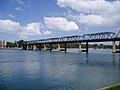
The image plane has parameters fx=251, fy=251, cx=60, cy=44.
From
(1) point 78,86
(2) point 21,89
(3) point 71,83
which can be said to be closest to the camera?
(2) point 21,89

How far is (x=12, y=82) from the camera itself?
4184 centimetres

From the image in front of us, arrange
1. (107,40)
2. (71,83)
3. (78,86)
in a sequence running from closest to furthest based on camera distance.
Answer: (78,86)
(71,83)
(107,40)

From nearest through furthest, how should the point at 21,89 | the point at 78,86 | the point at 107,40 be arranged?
the point at 21,89, the point at 78,86, the point at 107,40

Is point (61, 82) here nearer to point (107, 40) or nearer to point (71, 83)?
point (71, 83)

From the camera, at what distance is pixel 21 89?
120 ft

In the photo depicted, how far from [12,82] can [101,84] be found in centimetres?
1471

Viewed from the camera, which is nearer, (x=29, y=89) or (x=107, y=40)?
(x=29, y=89)

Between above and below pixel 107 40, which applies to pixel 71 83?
below

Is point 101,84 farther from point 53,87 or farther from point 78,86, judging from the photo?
point 53,87

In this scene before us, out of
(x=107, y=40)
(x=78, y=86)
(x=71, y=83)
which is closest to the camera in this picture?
(x=78, y=86)

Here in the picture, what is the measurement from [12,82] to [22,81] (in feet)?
6.41

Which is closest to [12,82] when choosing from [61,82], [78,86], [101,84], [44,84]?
[44,84]

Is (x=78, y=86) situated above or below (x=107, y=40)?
below

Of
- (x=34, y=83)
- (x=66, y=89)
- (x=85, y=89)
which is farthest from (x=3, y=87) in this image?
(x=85, y=89)
